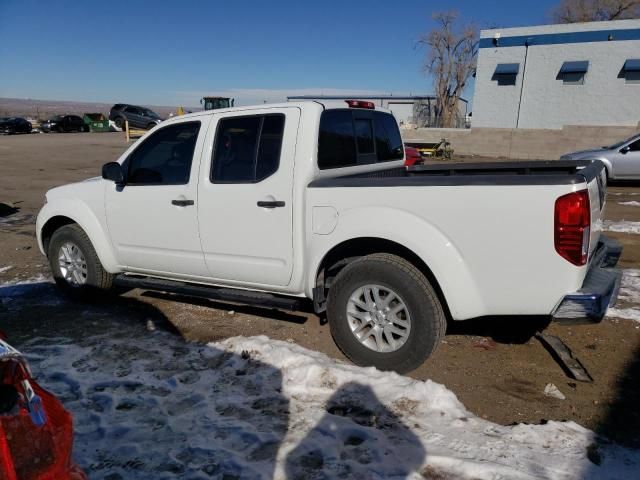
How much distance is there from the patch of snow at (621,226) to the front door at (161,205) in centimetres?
716

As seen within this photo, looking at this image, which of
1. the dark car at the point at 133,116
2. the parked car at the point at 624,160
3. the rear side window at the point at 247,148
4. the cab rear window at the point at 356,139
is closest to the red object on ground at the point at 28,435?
the rear side window at the point at 247,148

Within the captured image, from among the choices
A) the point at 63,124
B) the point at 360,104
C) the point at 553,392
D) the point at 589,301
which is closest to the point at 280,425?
the point at 553,392

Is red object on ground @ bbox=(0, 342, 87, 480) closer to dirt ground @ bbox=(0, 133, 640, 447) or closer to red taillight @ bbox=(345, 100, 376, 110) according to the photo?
dirt ground @ bbox=(0, 133, 640, 447)

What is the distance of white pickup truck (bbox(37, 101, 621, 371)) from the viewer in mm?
3135

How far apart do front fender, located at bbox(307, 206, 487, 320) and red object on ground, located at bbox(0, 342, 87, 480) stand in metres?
2.30

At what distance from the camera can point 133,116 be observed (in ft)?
132

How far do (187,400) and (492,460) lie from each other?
75.9 inches

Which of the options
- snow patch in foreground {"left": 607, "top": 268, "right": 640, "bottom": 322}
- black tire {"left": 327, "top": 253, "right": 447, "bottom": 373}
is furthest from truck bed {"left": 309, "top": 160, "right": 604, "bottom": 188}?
snow patch in foreground {"left": 607, "top": 268, "right": 640, "bottom": 322}

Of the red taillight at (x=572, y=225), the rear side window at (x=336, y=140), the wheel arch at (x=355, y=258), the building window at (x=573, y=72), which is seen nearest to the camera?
the red taillight at (x=572, y=225)

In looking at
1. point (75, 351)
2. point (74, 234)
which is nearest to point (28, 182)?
point (74, 234)

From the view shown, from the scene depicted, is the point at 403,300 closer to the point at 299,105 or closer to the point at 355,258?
the point at 355,258

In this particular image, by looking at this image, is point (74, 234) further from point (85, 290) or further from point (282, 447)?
point (282, 447)

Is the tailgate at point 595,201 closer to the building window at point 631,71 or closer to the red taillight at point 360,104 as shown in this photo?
the red taillight at point 360,104

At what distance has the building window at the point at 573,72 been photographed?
24906 mm
